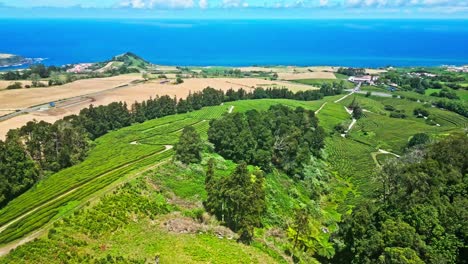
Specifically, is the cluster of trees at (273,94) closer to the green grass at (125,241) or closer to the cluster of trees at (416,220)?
the cluster of trees at (416,220)

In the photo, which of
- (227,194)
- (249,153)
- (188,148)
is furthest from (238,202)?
(249,153)

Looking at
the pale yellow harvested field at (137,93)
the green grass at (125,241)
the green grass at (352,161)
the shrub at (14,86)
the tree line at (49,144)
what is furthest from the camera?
the shrub at (14,86)

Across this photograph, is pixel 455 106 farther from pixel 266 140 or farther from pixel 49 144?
pixel 49 144

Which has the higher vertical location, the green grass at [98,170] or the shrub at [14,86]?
the shrub at [14,86]

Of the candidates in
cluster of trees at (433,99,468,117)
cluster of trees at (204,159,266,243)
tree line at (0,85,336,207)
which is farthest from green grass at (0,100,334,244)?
cluster of trees at (433,99,468,117)

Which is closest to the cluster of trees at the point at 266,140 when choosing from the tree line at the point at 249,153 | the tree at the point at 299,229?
the tree line at the point at 249,153

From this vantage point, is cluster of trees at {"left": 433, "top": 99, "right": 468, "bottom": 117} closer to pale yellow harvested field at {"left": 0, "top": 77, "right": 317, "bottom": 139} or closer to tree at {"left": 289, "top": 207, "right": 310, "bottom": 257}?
pale yellow harvested field at {"left": 0, "top": 77, "right": 317, "bottom": 139}
